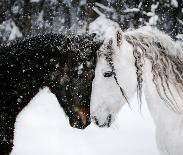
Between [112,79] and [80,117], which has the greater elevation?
[112,79]

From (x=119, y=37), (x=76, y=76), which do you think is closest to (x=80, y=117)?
(x=76, y=76)

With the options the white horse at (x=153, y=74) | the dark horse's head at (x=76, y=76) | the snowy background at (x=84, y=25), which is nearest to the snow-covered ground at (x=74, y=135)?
the snowy background at (x=84, y=25)

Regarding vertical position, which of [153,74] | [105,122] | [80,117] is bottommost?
[105,122]

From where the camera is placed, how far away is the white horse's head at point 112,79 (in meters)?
2.65

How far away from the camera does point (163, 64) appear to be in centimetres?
267

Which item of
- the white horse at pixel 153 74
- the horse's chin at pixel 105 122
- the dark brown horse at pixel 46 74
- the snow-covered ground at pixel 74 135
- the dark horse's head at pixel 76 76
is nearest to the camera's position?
the dark brown horse at pixel 46 74

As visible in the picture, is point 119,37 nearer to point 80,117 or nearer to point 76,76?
point 76,76

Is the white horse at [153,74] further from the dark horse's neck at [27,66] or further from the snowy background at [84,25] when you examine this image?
the snowy background at [84,25]

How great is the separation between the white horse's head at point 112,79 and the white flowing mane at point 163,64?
0.09 meters

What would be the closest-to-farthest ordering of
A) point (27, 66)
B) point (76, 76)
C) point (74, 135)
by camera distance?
point (27, 66) → point (76, 76) → point (74, 135)

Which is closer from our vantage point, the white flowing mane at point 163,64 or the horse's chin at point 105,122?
the white flowing mane at point 163,64

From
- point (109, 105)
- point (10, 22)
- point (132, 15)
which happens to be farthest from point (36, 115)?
point (109, 105)

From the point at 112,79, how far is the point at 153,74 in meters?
0.30

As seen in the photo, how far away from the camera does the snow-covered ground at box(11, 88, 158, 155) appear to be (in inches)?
196
